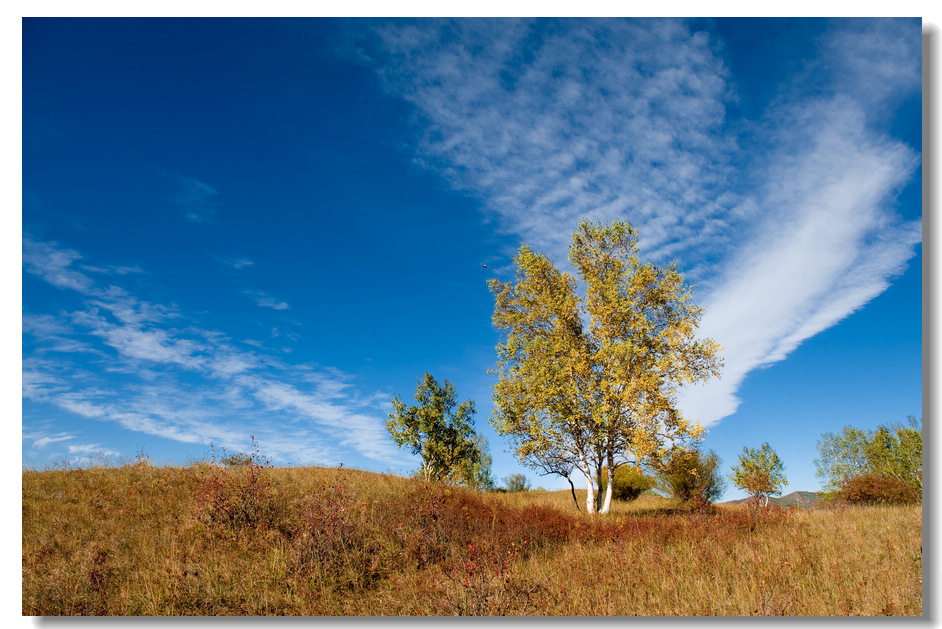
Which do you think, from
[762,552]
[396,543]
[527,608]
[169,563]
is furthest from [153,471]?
[762,552]

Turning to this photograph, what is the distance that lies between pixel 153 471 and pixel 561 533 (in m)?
13.1

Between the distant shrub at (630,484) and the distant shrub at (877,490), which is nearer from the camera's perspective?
the distant shrub at (877,490)

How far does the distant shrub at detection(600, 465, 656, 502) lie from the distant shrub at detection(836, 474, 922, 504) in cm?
1109

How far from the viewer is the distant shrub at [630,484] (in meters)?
30.4

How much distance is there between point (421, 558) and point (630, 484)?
2800cm

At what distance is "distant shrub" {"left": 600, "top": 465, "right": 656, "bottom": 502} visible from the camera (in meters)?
30.4

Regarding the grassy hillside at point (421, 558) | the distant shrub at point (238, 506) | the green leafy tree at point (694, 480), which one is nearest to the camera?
the grassy hillside at point (421, 558)

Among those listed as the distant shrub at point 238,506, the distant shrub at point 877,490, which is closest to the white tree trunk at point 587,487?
the distant shrub at point 238,506

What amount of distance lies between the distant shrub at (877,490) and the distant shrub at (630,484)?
11.1 meters

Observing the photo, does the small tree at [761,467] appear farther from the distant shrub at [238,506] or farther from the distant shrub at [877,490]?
the distant shrub at [238,506]

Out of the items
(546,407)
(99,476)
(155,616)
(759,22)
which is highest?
(759,22)

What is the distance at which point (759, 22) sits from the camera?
22.8ft

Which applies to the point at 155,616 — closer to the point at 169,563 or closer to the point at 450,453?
the point at 169,563

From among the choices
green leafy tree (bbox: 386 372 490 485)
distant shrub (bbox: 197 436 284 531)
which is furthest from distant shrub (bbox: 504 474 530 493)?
distant shrub (bbox: 197 436 284 531)
